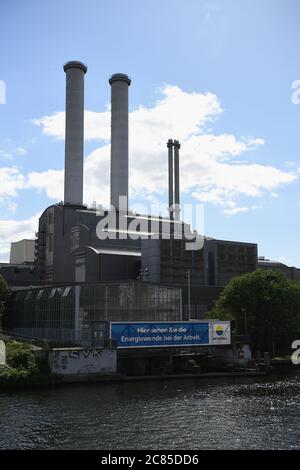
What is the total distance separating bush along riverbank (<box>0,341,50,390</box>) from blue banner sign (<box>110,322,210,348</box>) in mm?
11046

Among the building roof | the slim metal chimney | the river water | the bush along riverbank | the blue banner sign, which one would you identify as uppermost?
the slim metal chimney

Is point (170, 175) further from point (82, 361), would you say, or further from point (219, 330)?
point (82, 361)

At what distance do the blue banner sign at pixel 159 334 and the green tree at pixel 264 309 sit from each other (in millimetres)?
16300

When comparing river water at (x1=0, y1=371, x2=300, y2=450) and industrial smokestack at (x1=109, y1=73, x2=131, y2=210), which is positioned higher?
industrial smokestack at (x1=109, y1=73, x2=131, y2=210)

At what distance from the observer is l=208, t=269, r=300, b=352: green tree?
307ft

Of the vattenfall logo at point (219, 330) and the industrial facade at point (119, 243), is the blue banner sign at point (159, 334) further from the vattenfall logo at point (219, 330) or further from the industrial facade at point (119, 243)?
the industrial facade at point (119, 243)

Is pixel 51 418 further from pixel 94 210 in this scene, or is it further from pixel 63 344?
pixel 94 210

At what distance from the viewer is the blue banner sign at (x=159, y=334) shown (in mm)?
73250

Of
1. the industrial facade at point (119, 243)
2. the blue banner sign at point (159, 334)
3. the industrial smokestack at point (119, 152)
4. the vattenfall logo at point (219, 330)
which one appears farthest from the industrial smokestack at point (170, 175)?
the blue banner sign at point (159, 334)

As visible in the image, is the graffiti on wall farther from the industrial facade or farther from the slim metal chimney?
the slim metal chimney

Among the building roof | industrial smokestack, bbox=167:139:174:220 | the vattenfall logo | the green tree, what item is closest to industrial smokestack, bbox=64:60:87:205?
the building roof

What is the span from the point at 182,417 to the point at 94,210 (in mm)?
108419

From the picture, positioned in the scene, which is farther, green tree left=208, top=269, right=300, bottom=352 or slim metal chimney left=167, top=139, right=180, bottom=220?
slim metal chimney left=167, top=139, right=180, bottom=220
